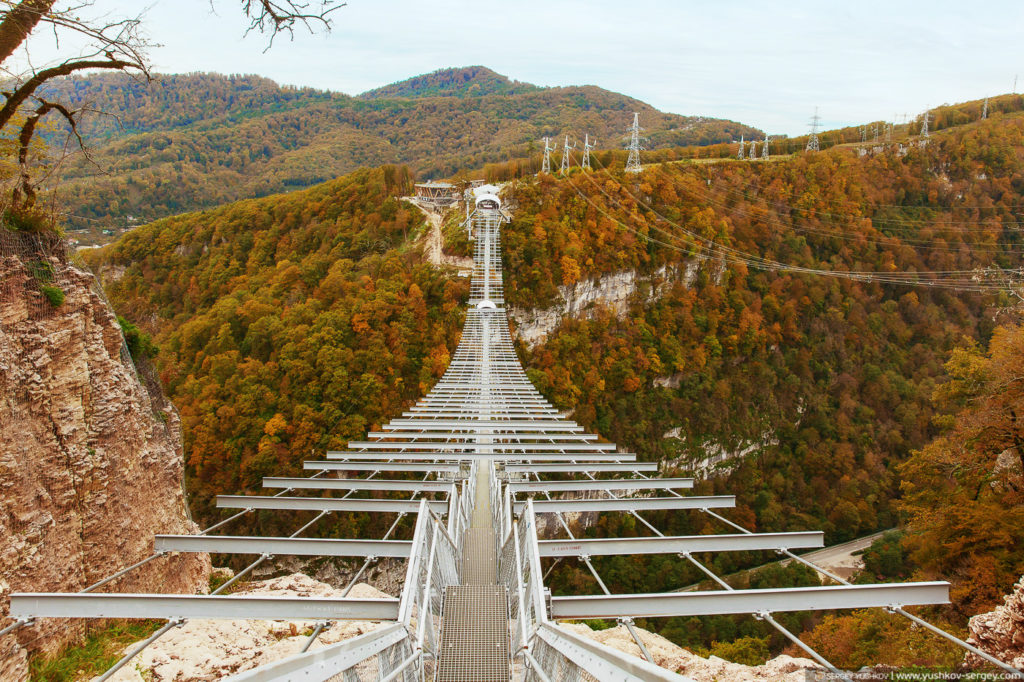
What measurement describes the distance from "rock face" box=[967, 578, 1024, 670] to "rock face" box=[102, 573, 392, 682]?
29.5ft

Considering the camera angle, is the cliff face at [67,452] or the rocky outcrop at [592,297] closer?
the cliff face at [67,452]

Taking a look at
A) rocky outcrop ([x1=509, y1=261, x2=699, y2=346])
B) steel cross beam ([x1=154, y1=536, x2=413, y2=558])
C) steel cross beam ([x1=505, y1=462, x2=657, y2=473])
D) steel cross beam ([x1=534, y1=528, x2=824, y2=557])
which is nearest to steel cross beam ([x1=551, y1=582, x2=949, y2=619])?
steel cross beam ([x1=534, y1=528, x2=824, y2=557])

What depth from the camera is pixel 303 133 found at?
413 feet

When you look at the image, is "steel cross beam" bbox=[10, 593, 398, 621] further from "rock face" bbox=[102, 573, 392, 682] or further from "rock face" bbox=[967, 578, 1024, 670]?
"rock face" bbox=[967, 578, 1024, 670]

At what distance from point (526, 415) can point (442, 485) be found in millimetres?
6257

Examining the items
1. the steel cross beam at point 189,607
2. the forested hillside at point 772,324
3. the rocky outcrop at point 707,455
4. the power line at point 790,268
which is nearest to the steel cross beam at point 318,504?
the steel cross beam at point 189,607

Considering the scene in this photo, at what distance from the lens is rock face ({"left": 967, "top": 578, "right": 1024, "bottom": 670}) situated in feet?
21.4

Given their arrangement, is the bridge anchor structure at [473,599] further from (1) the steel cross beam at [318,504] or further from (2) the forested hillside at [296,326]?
(2) the forested hillside at [296,326]

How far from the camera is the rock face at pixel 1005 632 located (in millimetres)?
6508

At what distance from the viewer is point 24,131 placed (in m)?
6.74

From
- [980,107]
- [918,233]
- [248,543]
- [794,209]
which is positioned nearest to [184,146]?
[794,209]

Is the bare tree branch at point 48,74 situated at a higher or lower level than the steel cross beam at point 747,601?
higher

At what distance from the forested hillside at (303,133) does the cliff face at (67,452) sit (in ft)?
190

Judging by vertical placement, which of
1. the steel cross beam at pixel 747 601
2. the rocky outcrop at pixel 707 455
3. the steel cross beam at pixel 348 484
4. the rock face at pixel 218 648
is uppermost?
the steel cross beam at pixel 747 601
